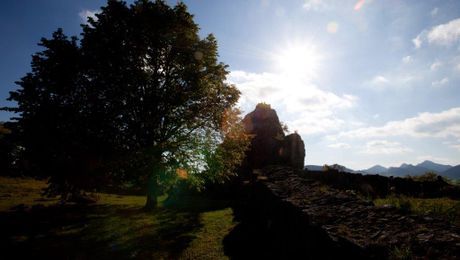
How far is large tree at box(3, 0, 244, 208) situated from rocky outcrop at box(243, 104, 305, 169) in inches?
793

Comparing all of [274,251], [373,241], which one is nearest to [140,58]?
[274,251]

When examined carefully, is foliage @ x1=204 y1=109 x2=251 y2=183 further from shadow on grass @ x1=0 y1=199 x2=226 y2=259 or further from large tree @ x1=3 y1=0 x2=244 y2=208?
shadow on grass @ x1=0 y1=199 x2=226 y2=259

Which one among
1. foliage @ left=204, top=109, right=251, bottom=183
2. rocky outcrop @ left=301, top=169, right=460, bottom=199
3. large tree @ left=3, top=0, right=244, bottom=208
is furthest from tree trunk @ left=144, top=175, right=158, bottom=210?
rocky outcrop @ left=301, top=169, right=460, bottom=199

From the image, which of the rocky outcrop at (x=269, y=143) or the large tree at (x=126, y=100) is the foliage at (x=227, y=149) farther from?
the rocky outcrop at (x=269, y=143)

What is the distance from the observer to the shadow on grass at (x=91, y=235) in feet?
33.3

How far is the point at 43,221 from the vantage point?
15672mm

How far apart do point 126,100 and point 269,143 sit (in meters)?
28.1

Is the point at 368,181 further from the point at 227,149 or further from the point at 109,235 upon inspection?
the point at 109,235

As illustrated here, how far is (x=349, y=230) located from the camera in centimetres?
542

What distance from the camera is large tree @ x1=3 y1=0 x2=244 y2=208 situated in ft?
48.6

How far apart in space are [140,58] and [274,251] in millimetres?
15517

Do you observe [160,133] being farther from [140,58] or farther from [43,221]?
[43,221]

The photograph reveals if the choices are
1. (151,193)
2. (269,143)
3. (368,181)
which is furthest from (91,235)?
(269,143)

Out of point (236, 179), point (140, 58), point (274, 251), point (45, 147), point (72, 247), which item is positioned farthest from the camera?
point (236, 179)
